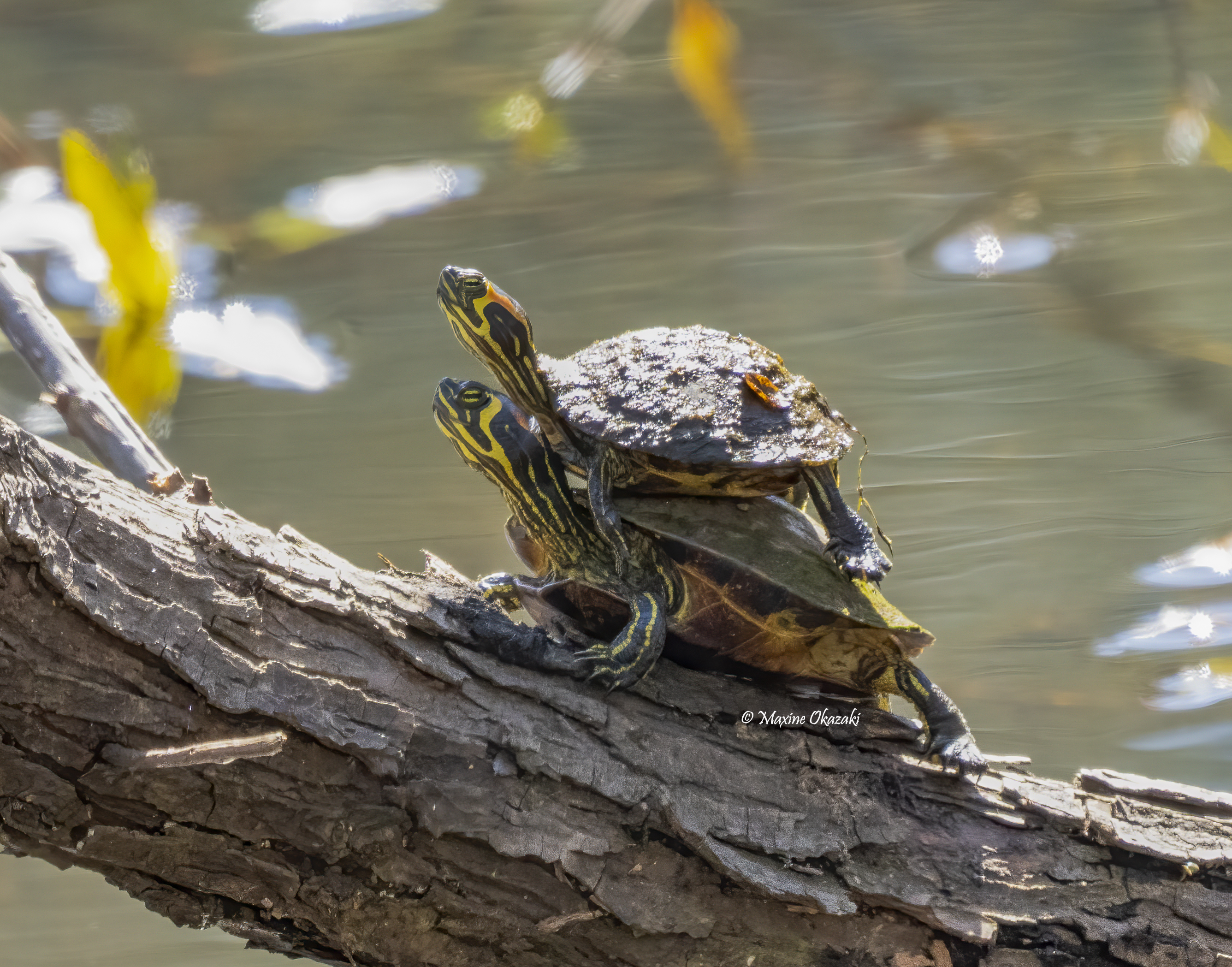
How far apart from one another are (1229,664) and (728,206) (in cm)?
243

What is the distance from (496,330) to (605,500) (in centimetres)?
31

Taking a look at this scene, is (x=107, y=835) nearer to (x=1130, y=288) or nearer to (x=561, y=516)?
(x=561, y=516)

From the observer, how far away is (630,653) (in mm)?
1053

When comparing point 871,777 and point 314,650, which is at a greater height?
point 871,777

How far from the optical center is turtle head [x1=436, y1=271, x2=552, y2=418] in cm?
123

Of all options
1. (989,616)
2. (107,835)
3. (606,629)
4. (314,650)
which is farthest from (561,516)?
(989,616)

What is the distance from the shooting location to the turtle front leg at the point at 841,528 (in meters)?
1.16

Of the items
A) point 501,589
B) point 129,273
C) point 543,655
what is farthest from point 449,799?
point 129,273

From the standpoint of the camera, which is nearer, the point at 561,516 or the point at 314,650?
the point at 314,650

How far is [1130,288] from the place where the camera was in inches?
119

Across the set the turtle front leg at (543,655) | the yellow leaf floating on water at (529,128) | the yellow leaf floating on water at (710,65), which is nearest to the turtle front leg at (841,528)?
the turtle front leg at (543,655)

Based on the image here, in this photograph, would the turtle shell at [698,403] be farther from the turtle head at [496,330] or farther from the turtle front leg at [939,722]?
the turtle front leg at [939,722]

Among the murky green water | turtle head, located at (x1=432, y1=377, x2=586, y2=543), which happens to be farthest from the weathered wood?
the murky green water

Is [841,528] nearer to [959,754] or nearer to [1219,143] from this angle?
[959,754]
